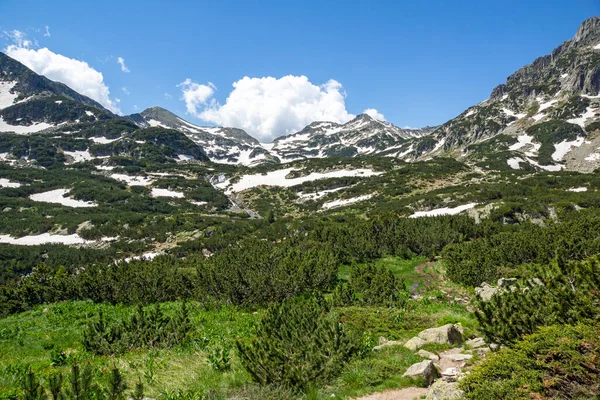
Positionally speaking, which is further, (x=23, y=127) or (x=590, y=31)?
(x=590, y=31)

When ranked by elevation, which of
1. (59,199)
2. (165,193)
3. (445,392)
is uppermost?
(165,193)

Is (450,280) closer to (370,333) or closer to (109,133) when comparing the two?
(370,333)

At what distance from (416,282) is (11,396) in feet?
57.7

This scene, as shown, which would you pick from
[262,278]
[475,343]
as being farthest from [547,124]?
[475,343]

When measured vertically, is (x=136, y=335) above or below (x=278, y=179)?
below

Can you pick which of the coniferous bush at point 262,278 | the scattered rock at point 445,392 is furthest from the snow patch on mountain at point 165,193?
the scattered rock at point 445,392

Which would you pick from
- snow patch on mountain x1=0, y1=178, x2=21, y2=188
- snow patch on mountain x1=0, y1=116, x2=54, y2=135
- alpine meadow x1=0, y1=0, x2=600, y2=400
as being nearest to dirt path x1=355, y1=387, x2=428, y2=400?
alpine meadow x1=0, y1=0, x2=600, y2=400

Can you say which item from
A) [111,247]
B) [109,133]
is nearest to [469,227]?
[111,247]

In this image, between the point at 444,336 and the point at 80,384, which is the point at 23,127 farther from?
the point at 444,336

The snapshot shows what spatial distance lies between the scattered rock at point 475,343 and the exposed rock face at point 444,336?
26cm

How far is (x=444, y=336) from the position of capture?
26.8 feet

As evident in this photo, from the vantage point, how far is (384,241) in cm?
2705

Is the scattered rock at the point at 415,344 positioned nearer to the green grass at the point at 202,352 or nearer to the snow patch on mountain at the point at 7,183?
the green grass at the point at 202,352

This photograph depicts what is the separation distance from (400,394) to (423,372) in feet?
2.11
